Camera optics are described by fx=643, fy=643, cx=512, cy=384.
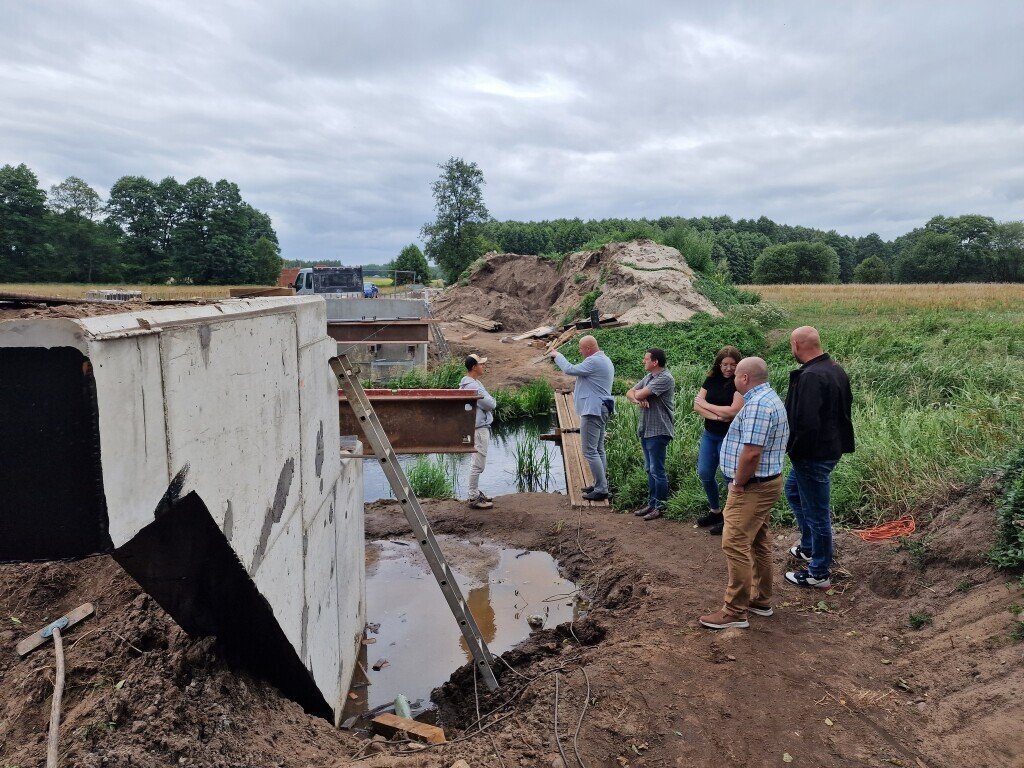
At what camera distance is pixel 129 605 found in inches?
118

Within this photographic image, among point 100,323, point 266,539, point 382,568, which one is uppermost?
point 100,323

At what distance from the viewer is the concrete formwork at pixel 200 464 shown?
165cm

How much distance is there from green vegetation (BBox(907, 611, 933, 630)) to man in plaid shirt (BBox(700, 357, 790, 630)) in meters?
1.03

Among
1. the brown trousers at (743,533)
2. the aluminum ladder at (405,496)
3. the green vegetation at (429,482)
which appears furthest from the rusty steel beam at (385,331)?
the brown trousers at (743,533)

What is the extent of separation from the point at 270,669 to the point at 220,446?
1.47 metres

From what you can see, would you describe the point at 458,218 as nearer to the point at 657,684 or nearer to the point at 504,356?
the point at 504,356

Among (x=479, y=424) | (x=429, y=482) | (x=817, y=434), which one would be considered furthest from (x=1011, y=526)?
(x=429, y=482)

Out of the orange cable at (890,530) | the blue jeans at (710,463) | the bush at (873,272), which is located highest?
the bush at (873,272)

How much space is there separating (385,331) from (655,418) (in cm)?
975

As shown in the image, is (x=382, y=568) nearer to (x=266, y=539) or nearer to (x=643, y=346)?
(x=266, y=539)

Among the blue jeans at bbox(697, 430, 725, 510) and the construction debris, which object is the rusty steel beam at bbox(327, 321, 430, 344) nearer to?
the blue jeans at bbox(697, 430, 725, 510)

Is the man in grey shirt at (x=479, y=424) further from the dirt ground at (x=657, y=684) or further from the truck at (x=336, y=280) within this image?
the truck at (x=336, y=280)

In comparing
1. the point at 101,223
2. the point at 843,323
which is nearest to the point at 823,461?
the point at 843,323

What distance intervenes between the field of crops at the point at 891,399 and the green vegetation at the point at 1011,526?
62 centimetres
